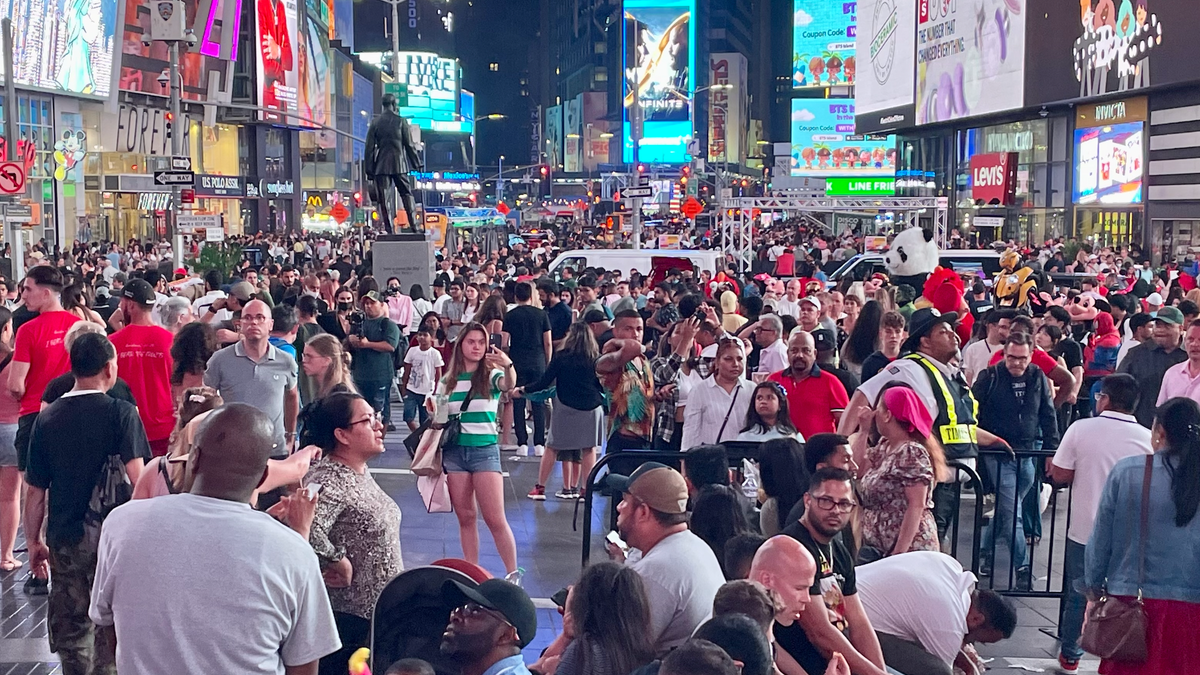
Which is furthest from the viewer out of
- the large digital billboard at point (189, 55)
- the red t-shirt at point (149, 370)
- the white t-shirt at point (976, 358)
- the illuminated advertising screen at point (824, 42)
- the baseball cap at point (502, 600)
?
the illuminated advertising screen at point (824, 42)

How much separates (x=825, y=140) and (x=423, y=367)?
93.0 meters

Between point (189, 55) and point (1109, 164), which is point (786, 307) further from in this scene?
point (189, 55)

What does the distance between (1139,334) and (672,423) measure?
4132 millimetres

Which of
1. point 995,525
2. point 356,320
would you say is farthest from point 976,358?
point 356,320

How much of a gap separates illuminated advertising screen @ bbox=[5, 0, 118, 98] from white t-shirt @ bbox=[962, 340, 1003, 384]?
113 ft

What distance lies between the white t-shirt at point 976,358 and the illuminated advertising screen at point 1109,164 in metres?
32.8

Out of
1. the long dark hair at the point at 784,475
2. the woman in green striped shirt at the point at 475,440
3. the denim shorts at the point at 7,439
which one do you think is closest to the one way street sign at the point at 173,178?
the denim shorts at the point at 7,439

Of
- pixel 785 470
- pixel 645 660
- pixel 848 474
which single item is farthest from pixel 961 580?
pixel 645 660

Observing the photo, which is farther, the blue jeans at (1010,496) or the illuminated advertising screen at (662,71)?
the illuminated advertising screen at (662,71)

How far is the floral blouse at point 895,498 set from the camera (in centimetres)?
679

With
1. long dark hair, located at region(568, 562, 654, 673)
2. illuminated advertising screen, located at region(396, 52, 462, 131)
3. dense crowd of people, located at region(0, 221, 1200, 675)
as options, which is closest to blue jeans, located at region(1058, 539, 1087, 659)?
dense crowd of people, located at region(0, 221, 1200, 675)

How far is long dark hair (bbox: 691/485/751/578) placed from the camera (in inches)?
237

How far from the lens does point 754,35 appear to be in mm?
171875

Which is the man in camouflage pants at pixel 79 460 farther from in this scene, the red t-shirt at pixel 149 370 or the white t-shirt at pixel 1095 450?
the white t-shirt at pixel 1095 450
